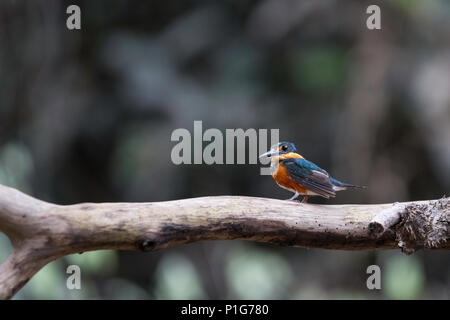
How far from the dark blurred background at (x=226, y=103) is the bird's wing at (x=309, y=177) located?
2954 millimetres

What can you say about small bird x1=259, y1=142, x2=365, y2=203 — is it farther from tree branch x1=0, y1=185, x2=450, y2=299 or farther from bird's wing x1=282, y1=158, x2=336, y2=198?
tree branch x1=0, y1=185, x2=450, y2=299

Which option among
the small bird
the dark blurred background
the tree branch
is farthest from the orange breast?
the dark blurred background

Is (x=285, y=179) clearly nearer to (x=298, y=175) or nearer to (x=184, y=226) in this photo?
(x=298, y=175)

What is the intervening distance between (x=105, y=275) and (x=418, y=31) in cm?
493

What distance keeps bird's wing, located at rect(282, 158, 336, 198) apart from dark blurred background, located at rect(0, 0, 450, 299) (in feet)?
9.69

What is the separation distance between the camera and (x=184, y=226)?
2357 mm

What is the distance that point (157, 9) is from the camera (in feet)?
27.4

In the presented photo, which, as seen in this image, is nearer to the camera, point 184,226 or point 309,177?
point 184,226

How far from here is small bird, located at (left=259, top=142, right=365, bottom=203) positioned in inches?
112

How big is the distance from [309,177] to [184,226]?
82cm
